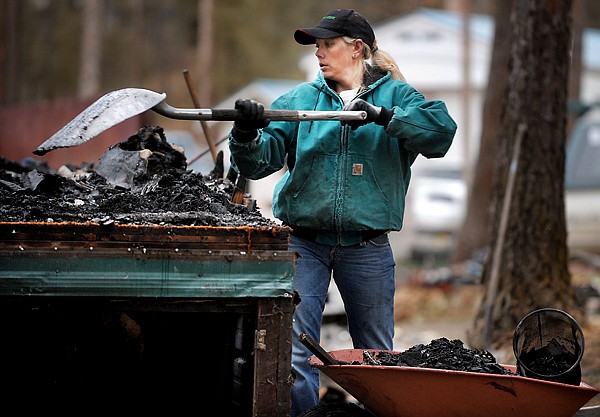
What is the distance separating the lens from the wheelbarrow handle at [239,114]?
3967mm

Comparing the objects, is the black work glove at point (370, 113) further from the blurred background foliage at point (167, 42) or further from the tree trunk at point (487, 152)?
the blurred background foliage at point (167, 42)

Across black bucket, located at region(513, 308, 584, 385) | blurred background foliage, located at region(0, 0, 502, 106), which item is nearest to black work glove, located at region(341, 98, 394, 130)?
black bucket, located at region(513, 308, 584, 385)

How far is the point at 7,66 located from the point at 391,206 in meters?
23.6

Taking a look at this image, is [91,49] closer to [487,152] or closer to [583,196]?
[583,196]

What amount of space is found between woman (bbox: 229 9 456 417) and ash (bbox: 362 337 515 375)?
15.1 inches

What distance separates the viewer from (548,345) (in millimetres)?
4332

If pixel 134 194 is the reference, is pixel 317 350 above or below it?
below

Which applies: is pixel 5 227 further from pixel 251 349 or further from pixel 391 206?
pixel 391 206

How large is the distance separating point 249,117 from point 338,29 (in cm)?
84

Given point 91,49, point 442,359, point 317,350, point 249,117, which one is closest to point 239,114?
point 249,117

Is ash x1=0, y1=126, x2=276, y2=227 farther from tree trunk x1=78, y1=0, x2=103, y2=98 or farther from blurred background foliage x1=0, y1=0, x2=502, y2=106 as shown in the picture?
blurred background foliage x1=0, y1=0, x2=502, y2=106

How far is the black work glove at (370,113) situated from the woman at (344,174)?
0.17 ft

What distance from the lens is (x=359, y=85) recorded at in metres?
4.79

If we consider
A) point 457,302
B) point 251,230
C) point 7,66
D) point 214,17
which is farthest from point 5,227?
point 214,17
